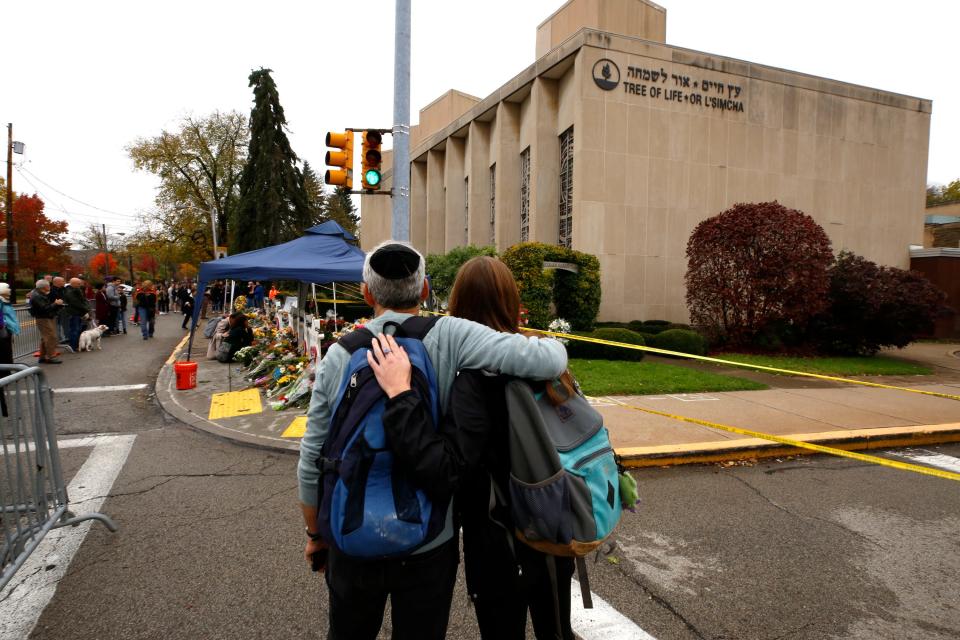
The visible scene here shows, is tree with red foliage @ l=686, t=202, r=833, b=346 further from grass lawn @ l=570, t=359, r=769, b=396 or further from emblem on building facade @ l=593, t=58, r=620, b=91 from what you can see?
emblem on building facade @ l=593, t=58, r=620, b=91

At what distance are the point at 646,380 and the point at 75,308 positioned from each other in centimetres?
1390

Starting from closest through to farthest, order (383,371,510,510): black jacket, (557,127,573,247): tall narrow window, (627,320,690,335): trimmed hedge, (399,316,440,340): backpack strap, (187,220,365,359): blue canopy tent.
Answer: (383,371,510,510): black jacket, (399,316,440,340): backpack strap, (187,220,365,359): blue canopy tent, (627,320,690,335): trimmed hedge, (557,127,573,247): tall narrow window

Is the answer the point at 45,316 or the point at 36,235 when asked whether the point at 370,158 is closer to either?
the point at 45,316

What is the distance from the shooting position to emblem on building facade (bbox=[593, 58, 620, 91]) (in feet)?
56.2

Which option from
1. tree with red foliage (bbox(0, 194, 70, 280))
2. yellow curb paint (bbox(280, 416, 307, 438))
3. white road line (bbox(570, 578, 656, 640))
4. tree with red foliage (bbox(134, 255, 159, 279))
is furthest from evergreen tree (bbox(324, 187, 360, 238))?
white road line (bbox(570, 578, 656, 640))

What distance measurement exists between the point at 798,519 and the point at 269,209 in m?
36.5

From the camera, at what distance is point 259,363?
1040 centimetres

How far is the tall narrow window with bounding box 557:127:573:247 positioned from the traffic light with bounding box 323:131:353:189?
12.0m

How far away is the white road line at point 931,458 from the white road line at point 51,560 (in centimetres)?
776

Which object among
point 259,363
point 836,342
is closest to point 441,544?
point 259,363

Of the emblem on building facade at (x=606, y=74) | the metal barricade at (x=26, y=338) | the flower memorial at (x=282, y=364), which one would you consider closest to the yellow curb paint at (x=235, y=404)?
the flower memorial at (x=282, y=364)

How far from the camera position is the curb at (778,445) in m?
5.58

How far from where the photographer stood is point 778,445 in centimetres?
594

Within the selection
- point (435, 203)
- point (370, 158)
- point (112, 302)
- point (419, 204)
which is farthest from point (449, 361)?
point (419, 204)
